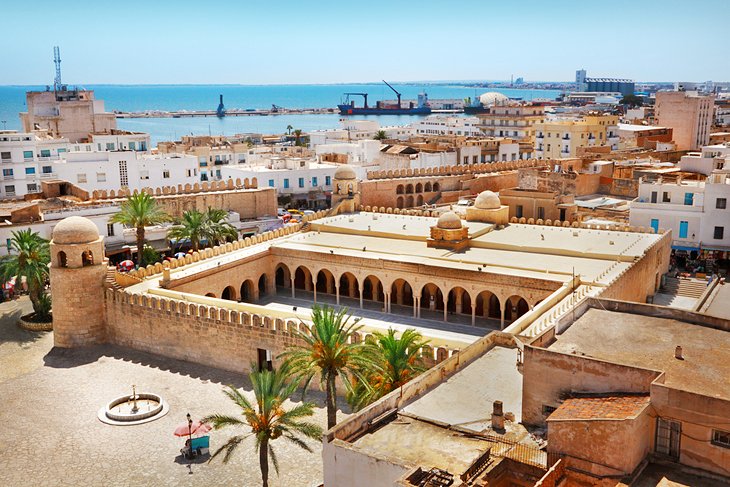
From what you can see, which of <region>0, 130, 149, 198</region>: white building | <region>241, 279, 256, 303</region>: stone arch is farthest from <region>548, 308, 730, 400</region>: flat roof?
<region>0, 130, 149, 198</region>: white building

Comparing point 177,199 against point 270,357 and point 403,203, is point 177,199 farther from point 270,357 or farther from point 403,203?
point 270,357

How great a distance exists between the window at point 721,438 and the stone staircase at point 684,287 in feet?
75.7

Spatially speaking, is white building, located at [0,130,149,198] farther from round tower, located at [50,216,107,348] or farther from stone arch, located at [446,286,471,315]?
stone arch, located at [446,286,471,315]

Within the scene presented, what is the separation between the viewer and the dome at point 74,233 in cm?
2770

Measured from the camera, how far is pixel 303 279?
1423 inches

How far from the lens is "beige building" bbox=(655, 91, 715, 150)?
74.4m

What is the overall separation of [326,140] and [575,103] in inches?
4764

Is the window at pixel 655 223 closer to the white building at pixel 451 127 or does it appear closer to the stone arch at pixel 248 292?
the stone arch at pixel 248 292

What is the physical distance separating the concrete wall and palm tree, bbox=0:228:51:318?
903 inches

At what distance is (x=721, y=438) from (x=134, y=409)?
16.9 m

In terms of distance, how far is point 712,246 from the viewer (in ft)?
123

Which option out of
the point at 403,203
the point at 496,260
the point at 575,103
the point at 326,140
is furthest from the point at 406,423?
the point at 575,103

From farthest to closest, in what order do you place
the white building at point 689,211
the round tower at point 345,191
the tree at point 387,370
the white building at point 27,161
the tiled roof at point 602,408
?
the white building at point 27,161, the round tower at point 345,191, the white building at point 689,211, the tree at point 387,370, the tiled roof at point 602,408

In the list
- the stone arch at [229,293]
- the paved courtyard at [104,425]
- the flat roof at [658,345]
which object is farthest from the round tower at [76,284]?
the flat roof at [658,345]
